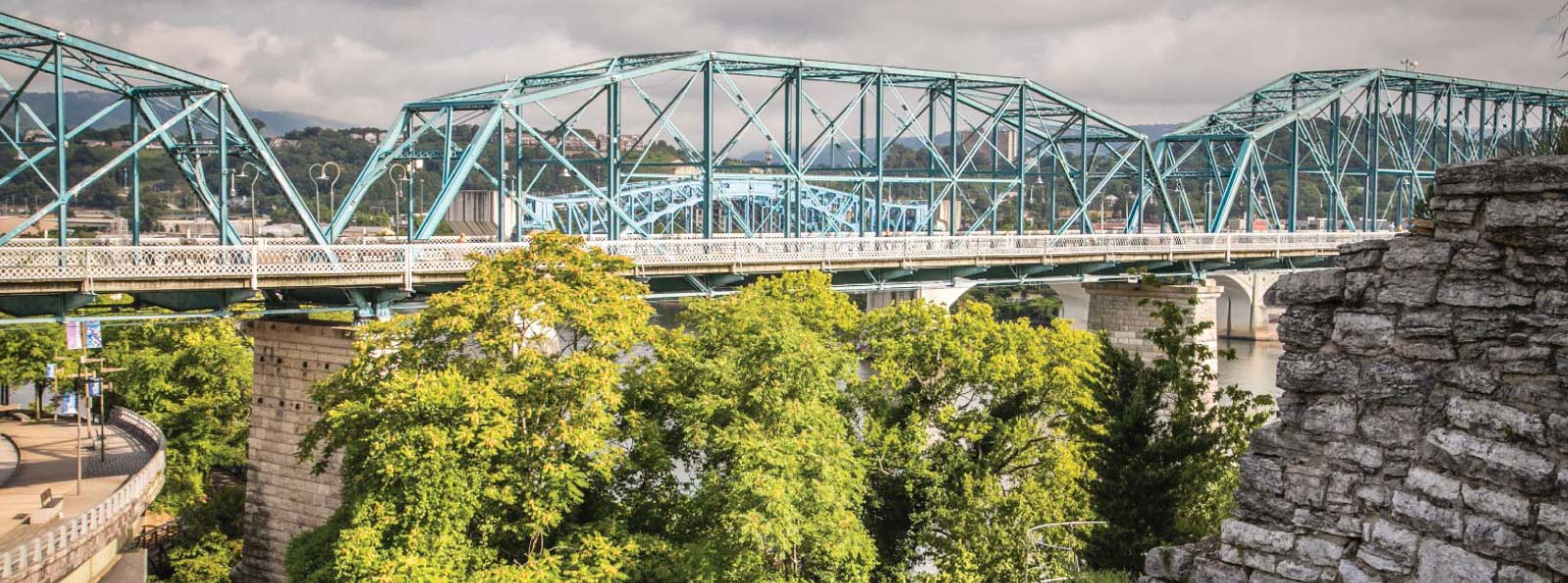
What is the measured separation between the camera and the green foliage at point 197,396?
130ft

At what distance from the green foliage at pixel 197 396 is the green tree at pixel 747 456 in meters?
19.1

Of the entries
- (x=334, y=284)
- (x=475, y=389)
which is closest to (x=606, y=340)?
(x=475, y=389)

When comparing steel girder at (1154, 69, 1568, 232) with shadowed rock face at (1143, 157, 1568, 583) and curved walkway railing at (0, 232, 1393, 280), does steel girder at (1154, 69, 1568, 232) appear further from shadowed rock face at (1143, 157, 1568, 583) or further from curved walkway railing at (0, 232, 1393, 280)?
shadowed rock face at (1143, 157, 1568, 583)

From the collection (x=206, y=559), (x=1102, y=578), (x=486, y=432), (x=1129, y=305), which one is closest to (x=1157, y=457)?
(x=1102, y=578)

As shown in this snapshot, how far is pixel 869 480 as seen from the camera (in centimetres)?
2733

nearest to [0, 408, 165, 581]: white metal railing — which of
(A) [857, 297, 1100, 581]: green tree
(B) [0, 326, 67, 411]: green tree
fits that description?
(B) [0, 326, 67, 411]: green tree

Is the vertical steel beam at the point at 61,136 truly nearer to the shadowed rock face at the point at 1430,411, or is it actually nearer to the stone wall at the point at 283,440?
the stone wall at the point at 283,440

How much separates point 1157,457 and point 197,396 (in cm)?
3096

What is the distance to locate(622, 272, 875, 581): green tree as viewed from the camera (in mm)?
21422

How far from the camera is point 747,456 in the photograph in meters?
22.1

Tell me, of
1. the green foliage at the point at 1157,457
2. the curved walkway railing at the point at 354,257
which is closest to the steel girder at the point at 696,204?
the curved walkway railing at the point at 354,257

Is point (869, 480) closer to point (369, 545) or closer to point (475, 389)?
point (475, 389)

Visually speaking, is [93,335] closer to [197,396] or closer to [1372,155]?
[197,396]

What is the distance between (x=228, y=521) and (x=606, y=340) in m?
18.0
